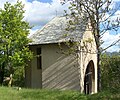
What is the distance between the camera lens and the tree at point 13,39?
833 inches

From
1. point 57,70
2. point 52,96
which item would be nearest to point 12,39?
point 57,70

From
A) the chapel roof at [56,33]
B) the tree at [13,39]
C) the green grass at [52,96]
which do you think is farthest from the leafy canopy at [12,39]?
the green grass at [52,96]

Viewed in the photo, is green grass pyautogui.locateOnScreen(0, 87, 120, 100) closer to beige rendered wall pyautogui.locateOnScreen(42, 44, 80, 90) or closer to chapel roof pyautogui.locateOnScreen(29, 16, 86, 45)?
beige rendered wall pyautogui.locateOnScreen(42, 44, 80, 90)

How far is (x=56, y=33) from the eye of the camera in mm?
21734

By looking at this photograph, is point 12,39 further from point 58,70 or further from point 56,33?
point 58,70

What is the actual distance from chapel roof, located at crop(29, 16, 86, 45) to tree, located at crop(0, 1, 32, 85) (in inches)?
41.5

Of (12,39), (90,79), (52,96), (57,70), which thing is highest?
(12,39)

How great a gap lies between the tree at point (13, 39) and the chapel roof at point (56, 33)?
1053 mm

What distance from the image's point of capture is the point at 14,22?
2139cm

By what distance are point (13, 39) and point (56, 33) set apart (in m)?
3.63

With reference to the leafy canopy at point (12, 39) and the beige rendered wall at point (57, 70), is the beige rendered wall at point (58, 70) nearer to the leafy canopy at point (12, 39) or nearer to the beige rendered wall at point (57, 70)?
the beige rendered wall at point (57, 70)

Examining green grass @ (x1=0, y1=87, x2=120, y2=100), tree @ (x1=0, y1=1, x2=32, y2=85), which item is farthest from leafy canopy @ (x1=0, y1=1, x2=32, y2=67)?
green grass @ (x1=0, y1=87, x2=120, y2=100)

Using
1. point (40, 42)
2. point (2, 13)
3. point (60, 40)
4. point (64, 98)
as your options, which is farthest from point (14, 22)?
point (64, 98)

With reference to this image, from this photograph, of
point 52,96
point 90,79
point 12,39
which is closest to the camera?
point 52,96
